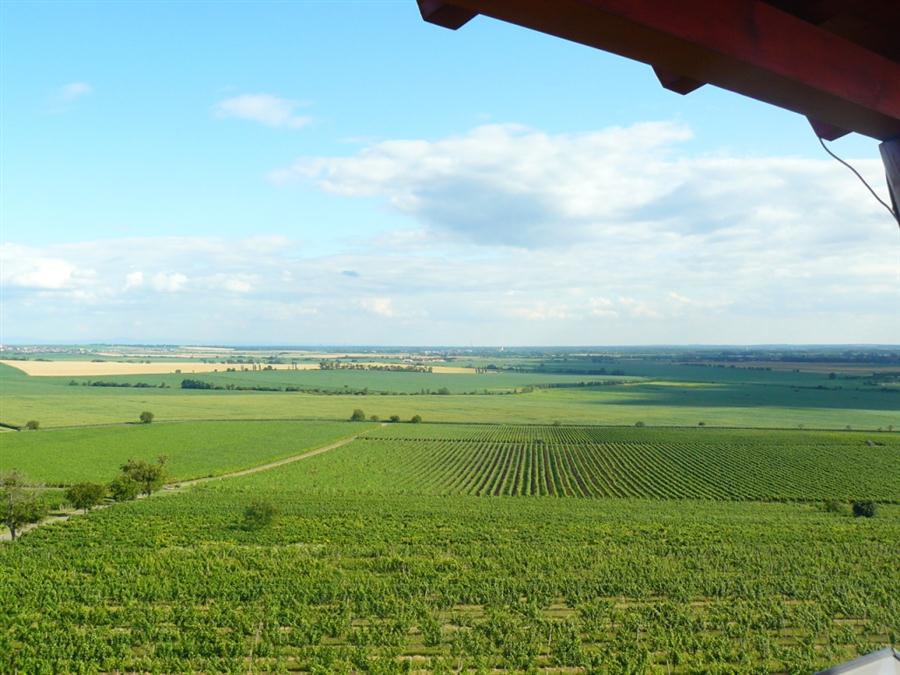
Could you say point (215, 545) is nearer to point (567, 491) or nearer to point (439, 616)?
point (439, 616)

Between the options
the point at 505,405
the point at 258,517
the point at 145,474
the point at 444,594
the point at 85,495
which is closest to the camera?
the point at 444,594

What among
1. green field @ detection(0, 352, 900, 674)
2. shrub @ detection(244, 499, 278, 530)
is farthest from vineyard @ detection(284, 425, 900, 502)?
shrub @ detection(244, 499, 278, 530)

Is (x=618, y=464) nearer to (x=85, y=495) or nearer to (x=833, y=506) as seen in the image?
(x=833, y=506)

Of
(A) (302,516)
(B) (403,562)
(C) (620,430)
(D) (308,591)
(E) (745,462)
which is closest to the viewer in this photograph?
(D) (308,591)

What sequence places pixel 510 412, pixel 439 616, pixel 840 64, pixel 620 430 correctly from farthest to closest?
pixel 510 412, pixel 620 430, pixel 439 616, pixel 840 64

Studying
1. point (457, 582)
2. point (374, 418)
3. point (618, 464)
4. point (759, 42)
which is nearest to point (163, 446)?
point (374, 418)

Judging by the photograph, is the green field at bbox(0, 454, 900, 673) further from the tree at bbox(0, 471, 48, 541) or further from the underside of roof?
the underside of roof

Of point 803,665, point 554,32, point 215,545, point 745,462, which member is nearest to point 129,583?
point 215,545
